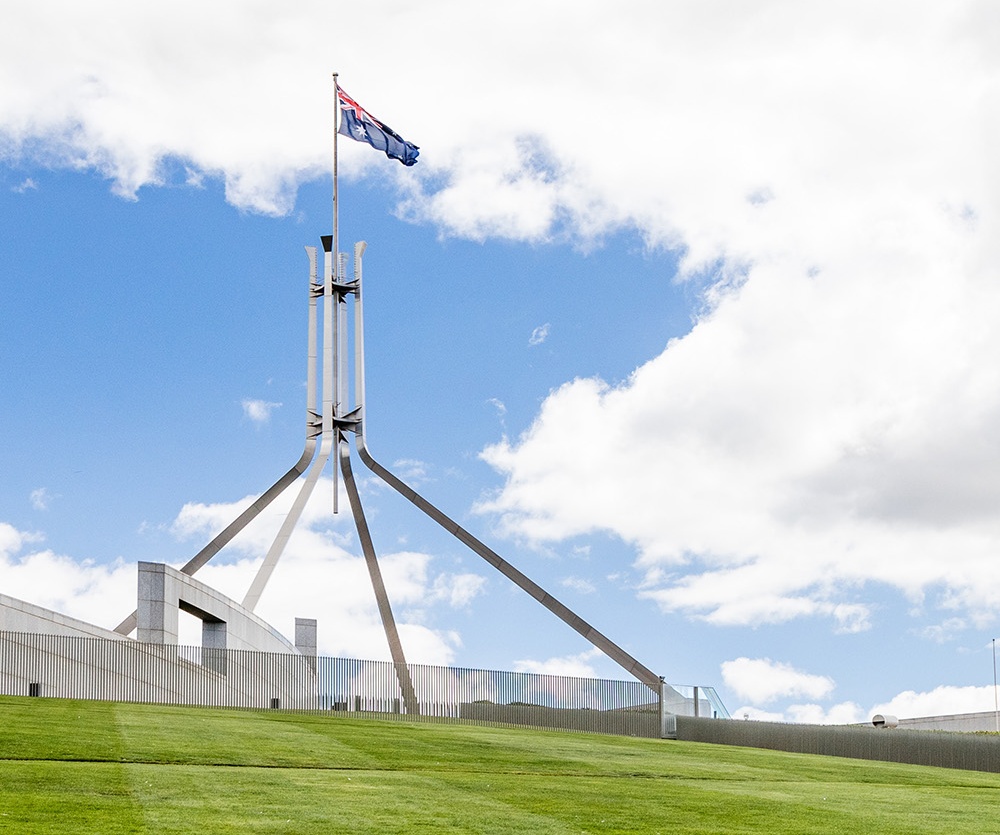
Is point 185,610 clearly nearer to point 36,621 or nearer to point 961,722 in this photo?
point 36,621

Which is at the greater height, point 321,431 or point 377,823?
point 321,431

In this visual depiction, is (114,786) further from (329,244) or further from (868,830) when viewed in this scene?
(329,244)

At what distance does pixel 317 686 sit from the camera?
33.1 meters

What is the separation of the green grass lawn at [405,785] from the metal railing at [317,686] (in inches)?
253

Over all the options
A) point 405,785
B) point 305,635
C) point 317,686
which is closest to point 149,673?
point 317,686

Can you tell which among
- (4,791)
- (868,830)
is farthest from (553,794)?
(4,791)

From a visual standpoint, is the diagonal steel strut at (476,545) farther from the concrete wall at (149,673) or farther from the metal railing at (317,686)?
the concrete wall at (149,673)

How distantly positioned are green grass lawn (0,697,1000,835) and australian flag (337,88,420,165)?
89.9ft

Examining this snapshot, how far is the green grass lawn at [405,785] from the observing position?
11.0 metres

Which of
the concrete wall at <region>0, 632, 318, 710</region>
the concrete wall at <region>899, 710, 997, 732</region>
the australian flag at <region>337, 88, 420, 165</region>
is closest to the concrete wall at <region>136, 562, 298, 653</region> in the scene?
the concrete wall at <region>0, 632, 318, 710</region>

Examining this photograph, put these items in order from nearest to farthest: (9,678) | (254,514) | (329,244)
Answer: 1. (9,678)
2. (254,514)
3. (329,244)

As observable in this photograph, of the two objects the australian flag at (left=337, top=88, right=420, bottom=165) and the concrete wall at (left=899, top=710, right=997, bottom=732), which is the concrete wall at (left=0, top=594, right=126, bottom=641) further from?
the concrete wall at (left=899, top=710, right=997, bottom=732)

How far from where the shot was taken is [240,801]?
1188 cm

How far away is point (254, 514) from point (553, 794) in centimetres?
3233
